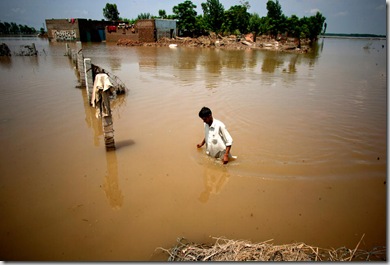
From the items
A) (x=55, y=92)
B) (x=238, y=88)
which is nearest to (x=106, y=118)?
(x=55, y=92)

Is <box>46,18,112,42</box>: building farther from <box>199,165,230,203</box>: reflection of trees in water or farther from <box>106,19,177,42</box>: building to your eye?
<box>199,165,230,203</box>: reflection of trees in water

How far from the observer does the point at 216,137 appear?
13.9 ft

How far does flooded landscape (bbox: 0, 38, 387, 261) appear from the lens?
3180 millimetres

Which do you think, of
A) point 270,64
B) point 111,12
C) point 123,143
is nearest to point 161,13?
point 111,12

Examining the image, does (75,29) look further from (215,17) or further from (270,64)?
(270,64)

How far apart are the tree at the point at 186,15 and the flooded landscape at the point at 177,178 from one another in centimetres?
4130

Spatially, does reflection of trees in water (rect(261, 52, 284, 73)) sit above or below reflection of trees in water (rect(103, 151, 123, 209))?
above

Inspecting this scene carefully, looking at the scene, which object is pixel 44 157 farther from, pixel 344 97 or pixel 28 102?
pixel 344 97

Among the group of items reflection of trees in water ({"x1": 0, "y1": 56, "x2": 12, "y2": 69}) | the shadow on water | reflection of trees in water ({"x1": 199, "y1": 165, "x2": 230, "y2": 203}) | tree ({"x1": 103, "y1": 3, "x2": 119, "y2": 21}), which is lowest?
reflection of trees in water ({"x1": 199, "y1": 165, "x2": 230, "y2": 203})

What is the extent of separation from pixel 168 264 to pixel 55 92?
9.51 meters

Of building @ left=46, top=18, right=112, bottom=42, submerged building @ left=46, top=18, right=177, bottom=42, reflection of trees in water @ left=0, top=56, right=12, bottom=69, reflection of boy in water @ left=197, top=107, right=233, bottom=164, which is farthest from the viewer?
building @ left=46, top=18, right=112, bottom=42

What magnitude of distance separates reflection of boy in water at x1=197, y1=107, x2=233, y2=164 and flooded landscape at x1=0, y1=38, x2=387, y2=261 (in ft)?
0.92

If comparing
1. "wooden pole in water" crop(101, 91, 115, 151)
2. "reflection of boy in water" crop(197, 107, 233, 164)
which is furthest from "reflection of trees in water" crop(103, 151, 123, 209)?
"reflection of boy in water" crop(197, 107, 233, 164)

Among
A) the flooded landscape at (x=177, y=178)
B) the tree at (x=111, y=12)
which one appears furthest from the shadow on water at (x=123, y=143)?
the tree at (x=111, y=12)
